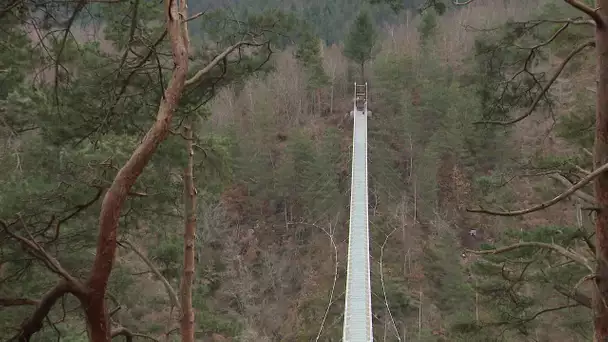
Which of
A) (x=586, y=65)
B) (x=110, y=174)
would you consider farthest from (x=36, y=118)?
(x=586, y=65)

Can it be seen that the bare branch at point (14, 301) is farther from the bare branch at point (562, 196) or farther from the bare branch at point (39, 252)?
the bare branch at point (562, 196)

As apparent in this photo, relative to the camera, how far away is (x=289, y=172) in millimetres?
20359

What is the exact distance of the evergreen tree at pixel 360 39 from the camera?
2439cm

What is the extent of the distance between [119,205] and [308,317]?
49.6 ft

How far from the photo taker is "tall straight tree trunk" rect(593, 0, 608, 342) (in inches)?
96.2

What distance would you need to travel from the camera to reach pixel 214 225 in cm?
2081

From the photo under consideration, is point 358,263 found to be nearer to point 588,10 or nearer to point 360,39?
point 588,10

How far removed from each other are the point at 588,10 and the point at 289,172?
18.1 meters

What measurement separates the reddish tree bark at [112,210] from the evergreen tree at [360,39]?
2273 cm

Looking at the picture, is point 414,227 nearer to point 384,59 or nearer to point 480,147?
point 480,147

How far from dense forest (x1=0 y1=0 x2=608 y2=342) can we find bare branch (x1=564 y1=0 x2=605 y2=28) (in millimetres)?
10

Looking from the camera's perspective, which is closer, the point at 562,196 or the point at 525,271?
the point at 562,196

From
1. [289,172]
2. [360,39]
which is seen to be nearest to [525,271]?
[289,172]

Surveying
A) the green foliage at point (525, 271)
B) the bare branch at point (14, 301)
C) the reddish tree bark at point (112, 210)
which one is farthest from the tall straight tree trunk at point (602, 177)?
the bare branch at point (14, 301)
